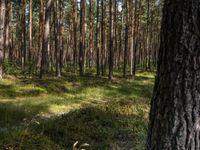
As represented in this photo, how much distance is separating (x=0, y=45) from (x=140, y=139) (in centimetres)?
1420

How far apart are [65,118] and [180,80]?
7.89 m

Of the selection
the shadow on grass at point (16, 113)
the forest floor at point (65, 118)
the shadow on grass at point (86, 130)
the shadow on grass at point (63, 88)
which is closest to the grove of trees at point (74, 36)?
the shadow on grass at point (63, 88)

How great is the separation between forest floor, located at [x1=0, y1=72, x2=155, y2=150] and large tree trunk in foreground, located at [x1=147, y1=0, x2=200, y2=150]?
75.9 inches

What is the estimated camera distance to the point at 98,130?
1066 centimetres

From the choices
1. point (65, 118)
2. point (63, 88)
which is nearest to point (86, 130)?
point (65, 118)

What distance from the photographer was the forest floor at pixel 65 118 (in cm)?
884

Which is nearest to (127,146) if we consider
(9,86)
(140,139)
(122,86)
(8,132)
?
(140,139)

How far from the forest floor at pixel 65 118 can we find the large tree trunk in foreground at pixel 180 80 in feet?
6.33

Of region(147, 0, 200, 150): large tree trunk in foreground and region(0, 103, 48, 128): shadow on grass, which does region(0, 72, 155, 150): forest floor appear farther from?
region(147, 0, 200, 150): large tree trunk in foreground

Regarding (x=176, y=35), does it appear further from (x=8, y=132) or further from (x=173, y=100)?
(x=8, y=132)

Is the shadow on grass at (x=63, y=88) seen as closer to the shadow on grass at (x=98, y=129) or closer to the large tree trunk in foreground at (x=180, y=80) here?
the shadow on grass at (x=98, y=129)

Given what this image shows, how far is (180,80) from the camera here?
163 inches

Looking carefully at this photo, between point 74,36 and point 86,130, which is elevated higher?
point 74,36

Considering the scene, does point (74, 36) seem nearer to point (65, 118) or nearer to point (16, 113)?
point (16, 113)
